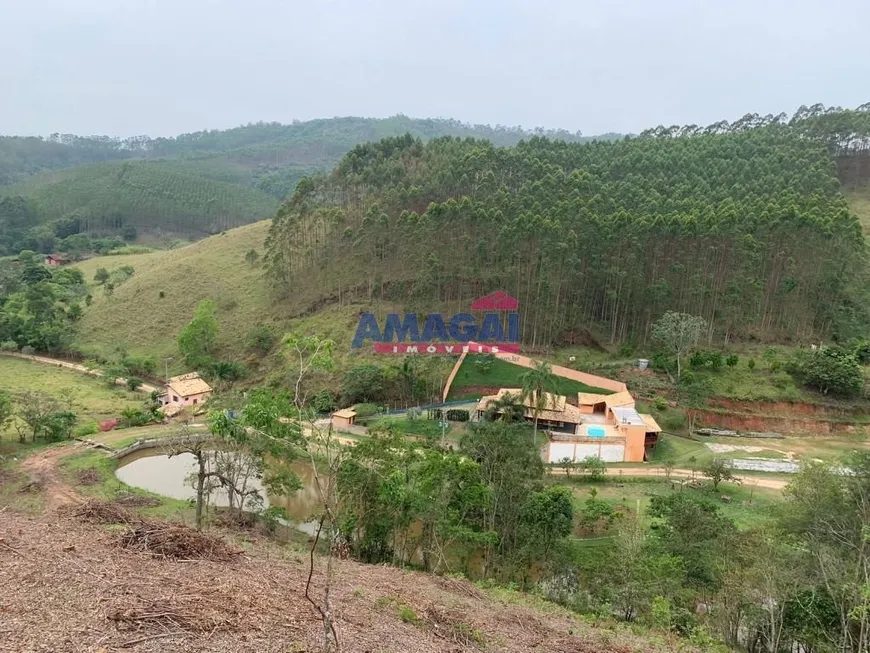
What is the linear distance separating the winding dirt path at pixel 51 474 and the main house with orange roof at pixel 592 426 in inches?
833

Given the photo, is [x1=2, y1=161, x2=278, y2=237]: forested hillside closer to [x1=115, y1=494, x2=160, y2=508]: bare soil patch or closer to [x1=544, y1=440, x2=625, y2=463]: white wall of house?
[x1=115, y1=494, x2=160, y2=508]: bare soil patch

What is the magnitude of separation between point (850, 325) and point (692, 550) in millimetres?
35497

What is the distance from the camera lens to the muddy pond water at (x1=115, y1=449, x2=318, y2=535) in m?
24.8

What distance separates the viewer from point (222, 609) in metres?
9.23

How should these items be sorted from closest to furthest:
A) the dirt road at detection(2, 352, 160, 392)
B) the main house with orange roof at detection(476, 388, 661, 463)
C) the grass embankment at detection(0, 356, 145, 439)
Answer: the main house with orange roof at detection(476, 388, 661, 463)
the grass embankment at detection(0, 356, 145, 439)
the dirt road at detection(2, 352, 160, 392)

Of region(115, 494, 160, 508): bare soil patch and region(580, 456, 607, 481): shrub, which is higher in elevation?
region(115, 494, 160, 508): bare soil patch

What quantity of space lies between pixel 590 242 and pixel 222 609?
38710 mm

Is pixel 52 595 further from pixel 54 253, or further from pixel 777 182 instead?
pixel 54 253

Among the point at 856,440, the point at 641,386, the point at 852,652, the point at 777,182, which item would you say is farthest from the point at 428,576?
the point at 777,182

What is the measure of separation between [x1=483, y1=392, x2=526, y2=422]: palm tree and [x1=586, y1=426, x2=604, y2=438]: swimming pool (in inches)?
152

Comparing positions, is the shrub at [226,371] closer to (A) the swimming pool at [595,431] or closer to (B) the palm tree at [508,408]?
(B) the palm tree at [508,408]

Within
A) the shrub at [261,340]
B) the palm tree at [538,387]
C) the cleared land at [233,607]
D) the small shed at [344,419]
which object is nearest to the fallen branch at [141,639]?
the cleared land at [233,607]

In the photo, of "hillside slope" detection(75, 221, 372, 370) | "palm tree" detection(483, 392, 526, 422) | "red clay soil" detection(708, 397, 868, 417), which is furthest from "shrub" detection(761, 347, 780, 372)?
"hillside slope" detection(75, 221, 372, 370)

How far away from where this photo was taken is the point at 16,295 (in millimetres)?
58781
